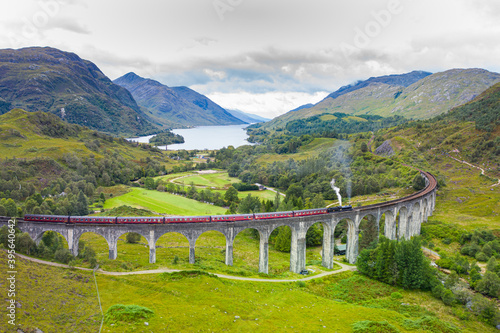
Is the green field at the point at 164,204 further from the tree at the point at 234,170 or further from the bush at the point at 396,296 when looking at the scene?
the bush at the point at 396,296

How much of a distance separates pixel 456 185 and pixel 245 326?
10579cm

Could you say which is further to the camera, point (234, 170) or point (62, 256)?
point (234, 170)

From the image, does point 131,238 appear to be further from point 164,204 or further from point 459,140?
point 459,140

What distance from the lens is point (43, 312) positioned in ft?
94.1

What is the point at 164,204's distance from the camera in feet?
332

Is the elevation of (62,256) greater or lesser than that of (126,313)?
greater

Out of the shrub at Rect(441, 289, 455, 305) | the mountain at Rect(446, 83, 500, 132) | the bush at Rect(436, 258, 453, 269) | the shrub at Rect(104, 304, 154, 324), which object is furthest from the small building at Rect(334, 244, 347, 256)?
the mountain at Rect(446, 83, 500, 132)

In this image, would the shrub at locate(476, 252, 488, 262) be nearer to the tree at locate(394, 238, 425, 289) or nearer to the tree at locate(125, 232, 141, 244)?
the tree at locate(394, 238, 425, 289)

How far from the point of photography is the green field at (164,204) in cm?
9444

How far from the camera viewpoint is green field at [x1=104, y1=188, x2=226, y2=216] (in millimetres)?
94438

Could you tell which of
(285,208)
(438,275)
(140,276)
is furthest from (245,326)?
(285,208)

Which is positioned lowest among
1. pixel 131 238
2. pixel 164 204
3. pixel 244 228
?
pixel 131 238

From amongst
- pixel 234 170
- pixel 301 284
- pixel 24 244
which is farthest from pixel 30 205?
pixel 234 170

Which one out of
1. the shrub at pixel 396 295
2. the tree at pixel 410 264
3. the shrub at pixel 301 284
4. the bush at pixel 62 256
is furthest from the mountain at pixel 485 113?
the bush at pixel 62 256
